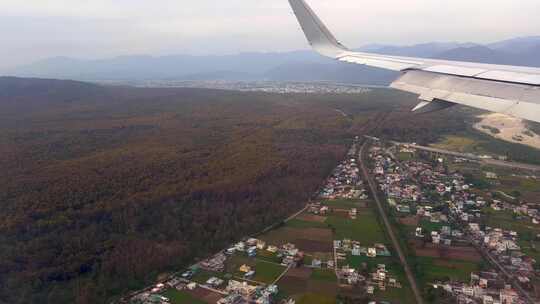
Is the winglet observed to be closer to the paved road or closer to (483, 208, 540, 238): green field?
the paved road

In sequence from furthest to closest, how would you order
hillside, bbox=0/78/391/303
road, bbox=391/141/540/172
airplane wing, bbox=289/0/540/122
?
1. road, bbox=391/141/540/172
2. hillside, bbox=0/78/391/303
3. airplane wing, bbox=289/0/540/122

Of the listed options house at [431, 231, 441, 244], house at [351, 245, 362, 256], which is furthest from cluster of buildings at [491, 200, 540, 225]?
house at [351, 245, 362, 256]

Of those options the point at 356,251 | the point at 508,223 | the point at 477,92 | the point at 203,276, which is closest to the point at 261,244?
the point at 203,276

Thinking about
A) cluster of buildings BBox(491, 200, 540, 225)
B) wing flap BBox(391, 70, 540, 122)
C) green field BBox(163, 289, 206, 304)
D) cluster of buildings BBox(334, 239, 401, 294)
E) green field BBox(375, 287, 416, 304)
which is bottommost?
green field BBox(163, 289, 206, 304)

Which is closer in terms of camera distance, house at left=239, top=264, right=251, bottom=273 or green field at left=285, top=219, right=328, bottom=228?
house at left=239, top=264, right=251, bottom=273

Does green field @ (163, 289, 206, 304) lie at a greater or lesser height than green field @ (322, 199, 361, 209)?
lesser

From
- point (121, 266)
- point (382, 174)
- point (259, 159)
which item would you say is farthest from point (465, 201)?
point (121, 266)

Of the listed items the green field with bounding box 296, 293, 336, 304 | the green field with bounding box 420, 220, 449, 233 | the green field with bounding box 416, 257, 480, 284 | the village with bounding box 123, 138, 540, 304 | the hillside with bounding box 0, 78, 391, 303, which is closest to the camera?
the green field with bounding box 296, 293, 336, 304

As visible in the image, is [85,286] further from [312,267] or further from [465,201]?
[465,201]
